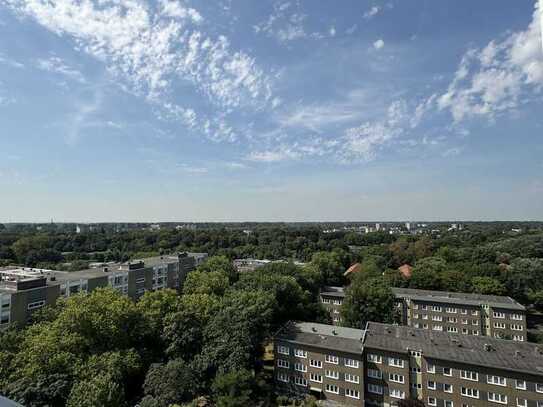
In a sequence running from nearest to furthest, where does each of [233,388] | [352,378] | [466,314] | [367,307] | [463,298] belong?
[233,388] < [352,378] < [367,307] < [466,314] < [463,298]

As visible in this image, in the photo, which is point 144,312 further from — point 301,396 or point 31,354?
point 301,396

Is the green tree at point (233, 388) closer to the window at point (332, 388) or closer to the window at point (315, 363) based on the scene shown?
the window at point (315, 363)

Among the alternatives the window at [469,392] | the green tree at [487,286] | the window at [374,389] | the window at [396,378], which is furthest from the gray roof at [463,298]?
the window at [374,389]

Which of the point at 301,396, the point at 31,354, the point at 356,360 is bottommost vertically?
the point at 301,396

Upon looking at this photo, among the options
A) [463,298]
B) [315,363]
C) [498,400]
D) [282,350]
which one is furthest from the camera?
[463,298]

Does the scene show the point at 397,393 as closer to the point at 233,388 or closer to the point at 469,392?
the point at 469,392

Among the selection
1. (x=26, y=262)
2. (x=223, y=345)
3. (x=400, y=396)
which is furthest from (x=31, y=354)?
(x=26, y=262)

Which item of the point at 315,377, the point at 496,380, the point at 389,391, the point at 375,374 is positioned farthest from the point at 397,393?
the point at 496,380

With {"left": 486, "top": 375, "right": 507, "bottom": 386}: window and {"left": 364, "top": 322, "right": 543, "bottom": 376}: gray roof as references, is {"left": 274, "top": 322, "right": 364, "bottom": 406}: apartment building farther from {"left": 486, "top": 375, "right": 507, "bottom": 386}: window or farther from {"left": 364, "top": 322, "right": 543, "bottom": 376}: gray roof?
{"left": 486, "top": 375, "right": 507, "bottom": 386}: window
